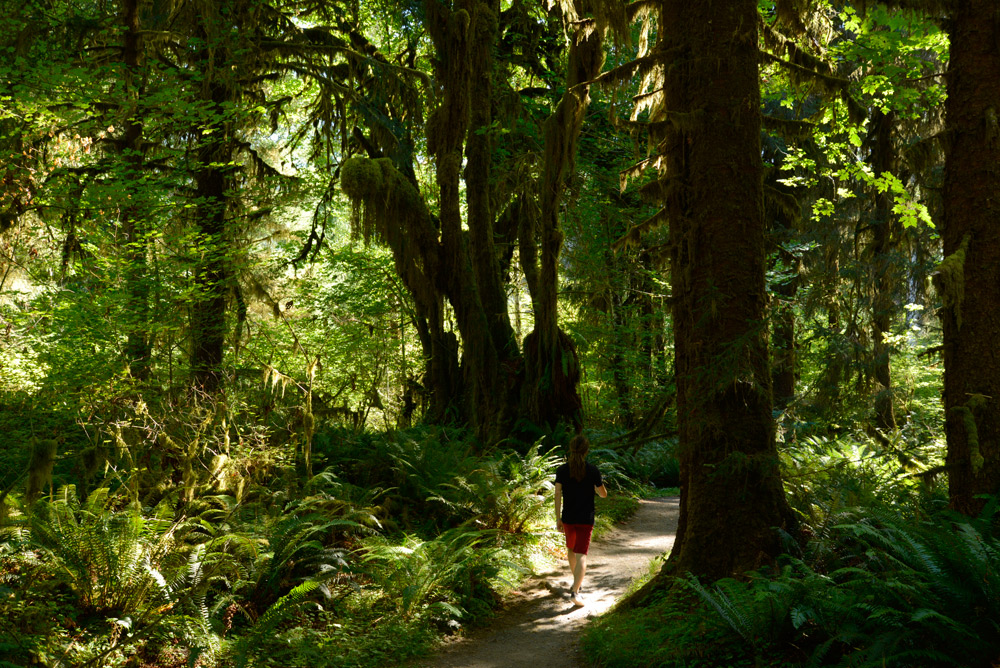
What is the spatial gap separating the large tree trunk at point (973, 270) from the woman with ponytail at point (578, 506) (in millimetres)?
3181

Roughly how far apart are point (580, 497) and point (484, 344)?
6.51 m

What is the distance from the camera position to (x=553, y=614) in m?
7.04

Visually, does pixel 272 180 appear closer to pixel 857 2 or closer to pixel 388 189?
pixel 388 189

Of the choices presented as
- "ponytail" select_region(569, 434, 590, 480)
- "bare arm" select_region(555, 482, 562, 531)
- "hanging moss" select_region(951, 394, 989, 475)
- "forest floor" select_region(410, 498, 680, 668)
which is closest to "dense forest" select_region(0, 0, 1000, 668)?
"hanging moss" select_region(951, 394, 989, 475)

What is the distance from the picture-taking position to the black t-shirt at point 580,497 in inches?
286

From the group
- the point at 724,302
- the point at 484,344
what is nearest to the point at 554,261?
the point at 484,344

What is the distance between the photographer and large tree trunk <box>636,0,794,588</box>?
18.6 ft

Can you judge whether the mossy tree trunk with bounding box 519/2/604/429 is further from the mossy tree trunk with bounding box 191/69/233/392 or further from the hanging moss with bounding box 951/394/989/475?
the mossy tree trunk with bounding box 191/69/233/392

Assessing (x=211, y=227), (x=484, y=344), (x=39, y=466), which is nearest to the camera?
(x=39, y=466)

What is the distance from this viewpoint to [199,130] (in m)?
13.2

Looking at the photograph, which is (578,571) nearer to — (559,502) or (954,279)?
(559,502)

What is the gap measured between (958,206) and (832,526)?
110 inches

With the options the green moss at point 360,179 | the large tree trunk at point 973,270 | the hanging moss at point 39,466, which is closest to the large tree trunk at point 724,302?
the large tree trunk at point 973,270

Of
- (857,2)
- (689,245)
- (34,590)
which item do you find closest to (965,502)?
(689,245)
